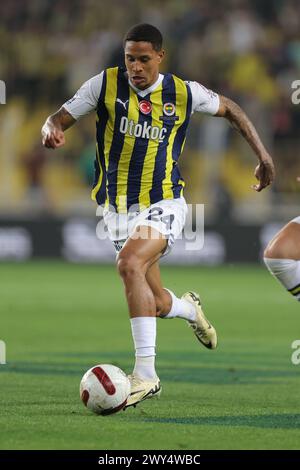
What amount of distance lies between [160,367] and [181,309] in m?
0.65

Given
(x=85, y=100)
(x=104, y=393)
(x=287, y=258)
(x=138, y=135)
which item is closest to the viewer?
(x=104, y=393)

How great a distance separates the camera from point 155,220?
22.5 feet

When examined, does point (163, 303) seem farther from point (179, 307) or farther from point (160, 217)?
point (160, 217)

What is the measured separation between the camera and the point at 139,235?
671cm

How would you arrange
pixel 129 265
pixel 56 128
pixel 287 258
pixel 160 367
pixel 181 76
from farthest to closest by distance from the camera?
pixel 181 76 < pixel 160 367 < pixel 287 258 < pixel 56 128 < pixel 129 265

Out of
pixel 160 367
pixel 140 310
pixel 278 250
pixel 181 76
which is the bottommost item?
pixel 160 367

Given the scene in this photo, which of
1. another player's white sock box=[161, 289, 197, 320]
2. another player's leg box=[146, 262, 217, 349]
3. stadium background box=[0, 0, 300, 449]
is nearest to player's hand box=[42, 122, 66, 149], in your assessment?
another player's leg box=[146, 262, 217, 349]

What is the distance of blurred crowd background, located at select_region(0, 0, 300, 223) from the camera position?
18.7 metres

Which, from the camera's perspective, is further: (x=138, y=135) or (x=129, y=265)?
(x=138, y=135)

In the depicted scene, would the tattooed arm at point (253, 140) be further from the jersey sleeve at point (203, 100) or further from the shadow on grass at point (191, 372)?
the shadow on grass at point (191, 372)

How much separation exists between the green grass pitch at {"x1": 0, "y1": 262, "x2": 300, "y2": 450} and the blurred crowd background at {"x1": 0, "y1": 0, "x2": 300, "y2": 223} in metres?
2.28

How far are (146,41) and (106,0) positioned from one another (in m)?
15.0

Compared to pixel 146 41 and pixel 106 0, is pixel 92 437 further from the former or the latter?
pixel 106 0

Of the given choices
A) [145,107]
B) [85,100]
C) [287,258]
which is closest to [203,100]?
[145,107]
